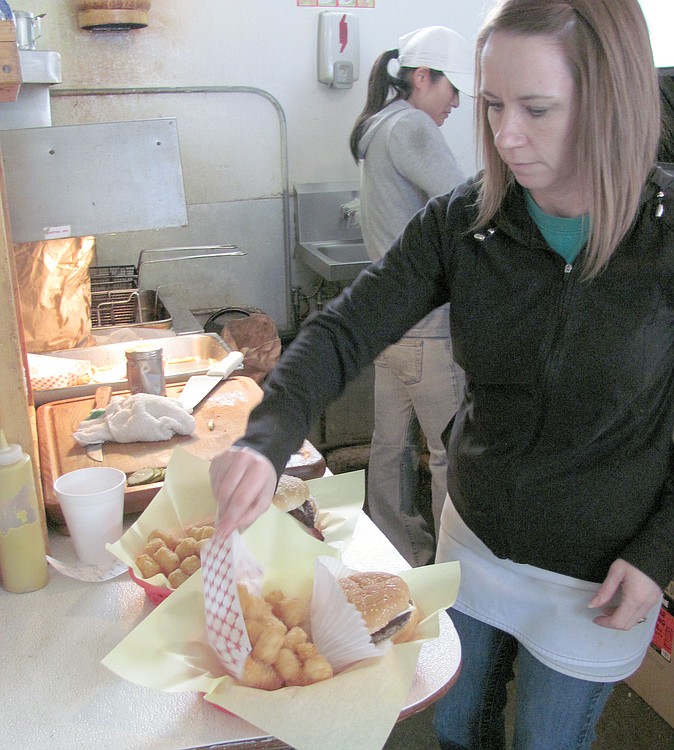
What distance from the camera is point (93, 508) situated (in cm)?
116

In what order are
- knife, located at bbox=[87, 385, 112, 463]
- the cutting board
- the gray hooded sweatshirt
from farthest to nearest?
the gray hooded sweatshirt
knife, located at bbox=[87, 385, 112, 463]
the cutting board

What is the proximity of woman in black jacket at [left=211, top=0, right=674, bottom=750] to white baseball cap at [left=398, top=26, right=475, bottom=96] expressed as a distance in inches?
48.8

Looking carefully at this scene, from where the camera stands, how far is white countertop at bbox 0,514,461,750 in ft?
2.82

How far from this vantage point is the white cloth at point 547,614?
1.08 metres

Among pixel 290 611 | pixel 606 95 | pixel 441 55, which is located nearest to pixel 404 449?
pixel 441 55

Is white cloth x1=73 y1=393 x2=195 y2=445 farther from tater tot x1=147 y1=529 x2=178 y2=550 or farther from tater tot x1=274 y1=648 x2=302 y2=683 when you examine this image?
tater tot x1=274 y1=648 x2=302 y2=683

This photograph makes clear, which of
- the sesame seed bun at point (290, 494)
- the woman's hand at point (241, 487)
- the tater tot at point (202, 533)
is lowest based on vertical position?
the tater tot at point (202, 533)

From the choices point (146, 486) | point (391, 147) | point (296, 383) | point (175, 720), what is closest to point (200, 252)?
point (391, 147)

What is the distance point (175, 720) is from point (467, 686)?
56cm

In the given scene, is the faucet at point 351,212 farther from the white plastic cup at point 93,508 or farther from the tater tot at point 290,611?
the tater tot at point 290,611

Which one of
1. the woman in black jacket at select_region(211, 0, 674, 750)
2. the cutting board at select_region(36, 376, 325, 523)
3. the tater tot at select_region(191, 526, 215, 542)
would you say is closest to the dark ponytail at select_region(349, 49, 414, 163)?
the cutting board at select_region(36, 376, 325, 523)

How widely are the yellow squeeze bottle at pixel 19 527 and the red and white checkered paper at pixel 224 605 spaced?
358mm

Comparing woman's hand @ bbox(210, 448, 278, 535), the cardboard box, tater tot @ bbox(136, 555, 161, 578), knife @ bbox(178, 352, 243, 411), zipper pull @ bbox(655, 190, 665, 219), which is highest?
zipper pull @ bbox(655, 190, 665, 219)

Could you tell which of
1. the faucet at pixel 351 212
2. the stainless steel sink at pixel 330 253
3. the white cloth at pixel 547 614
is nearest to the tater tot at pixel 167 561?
the white cloth at pixel 547 614
